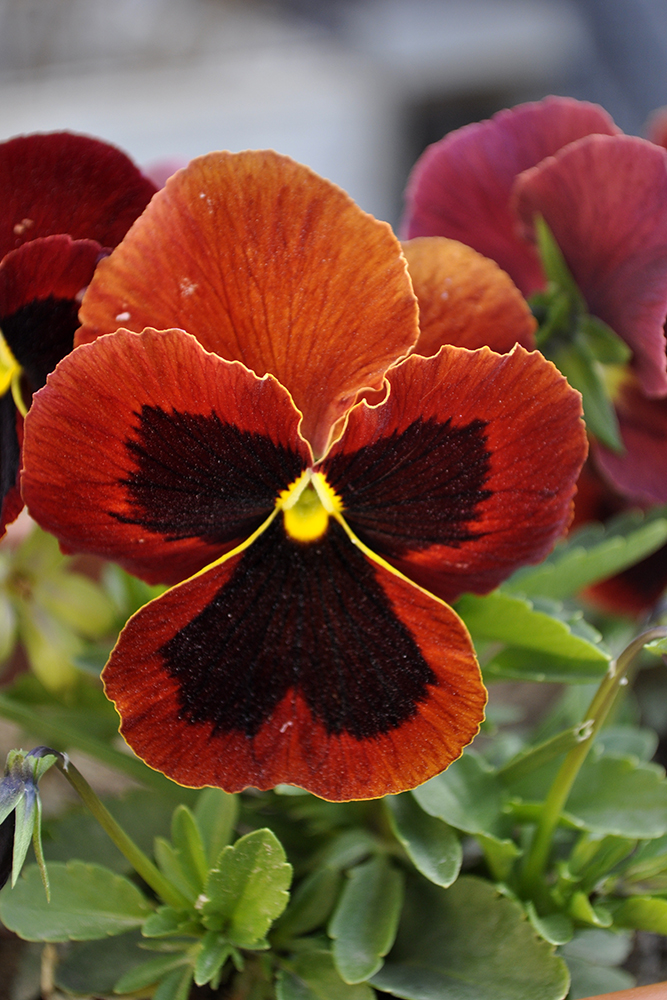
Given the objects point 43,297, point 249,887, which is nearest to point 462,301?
point 43,297

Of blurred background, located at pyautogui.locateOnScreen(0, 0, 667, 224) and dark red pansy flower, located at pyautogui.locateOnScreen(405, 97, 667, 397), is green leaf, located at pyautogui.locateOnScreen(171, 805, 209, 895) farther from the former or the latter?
blurred background, located at pyautogui.locateOnScreen(0, 0, 667, 224)

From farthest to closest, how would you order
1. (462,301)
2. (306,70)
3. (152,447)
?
(306,70) < (462,301) < (152,447)

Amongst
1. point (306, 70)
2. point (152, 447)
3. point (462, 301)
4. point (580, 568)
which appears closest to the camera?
point (152, 447)

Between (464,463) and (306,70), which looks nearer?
(464,463)

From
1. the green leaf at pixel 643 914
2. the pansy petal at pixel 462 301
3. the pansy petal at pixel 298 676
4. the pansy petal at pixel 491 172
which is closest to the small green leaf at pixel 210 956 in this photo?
the pansy petal at pixel 298 676

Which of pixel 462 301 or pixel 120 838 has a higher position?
pixel 462 301

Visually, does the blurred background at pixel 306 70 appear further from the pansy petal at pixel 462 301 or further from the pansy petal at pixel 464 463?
the pansy petal at pixel 464 463

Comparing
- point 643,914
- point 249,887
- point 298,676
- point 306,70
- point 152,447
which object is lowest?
point 306,70

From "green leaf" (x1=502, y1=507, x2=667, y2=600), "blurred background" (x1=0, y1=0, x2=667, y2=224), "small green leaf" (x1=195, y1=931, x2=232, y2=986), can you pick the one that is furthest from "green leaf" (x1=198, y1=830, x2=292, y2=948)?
"blurred background" (x1=0, y1=0, x2=667, y2=224)

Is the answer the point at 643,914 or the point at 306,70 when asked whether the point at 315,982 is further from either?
the point at 306,70
